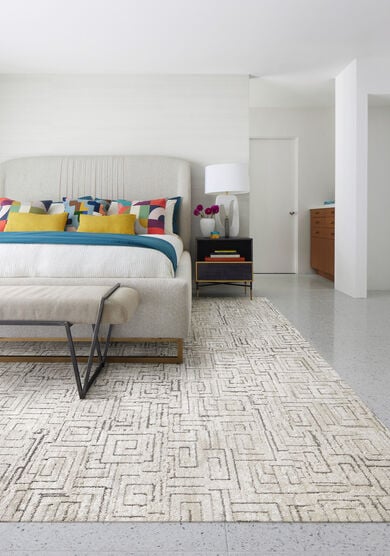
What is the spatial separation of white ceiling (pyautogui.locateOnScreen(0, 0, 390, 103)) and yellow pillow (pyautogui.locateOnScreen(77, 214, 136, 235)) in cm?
149

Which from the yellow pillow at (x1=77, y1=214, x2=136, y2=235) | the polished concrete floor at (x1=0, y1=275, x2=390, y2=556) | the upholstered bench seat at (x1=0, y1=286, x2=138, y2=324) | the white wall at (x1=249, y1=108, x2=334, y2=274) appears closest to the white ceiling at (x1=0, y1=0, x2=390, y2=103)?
the yellow pillow at (x1=77, y1=214, x2=136, y2=235)

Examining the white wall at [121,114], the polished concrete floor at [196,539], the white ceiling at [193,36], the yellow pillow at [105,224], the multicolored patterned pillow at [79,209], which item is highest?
the white ceiling at [193,36]

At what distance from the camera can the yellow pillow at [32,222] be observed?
455cm

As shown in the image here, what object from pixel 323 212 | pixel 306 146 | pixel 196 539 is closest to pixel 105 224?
pixel 323 212

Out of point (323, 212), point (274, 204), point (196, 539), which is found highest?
point (274, 204)

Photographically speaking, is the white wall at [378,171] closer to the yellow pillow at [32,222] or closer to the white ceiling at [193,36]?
the white ceiling at [193,36]

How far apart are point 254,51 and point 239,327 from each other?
2.58 metres

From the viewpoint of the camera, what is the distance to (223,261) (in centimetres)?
520

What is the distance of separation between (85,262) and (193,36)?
2.34m

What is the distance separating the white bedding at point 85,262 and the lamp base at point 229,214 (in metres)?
2.45

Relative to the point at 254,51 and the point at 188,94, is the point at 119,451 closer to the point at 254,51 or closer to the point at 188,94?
the point at 254,51

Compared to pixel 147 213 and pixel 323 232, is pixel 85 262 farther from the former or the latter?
pixel 323 232

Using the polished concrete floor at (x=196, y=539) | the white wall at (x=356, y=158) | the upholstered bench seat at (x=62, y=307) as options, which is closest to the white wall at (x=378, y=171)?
the white wall at (x=356, y=158)

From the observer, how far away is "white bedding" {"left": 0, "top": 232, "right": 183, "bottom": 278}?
10.2ft
